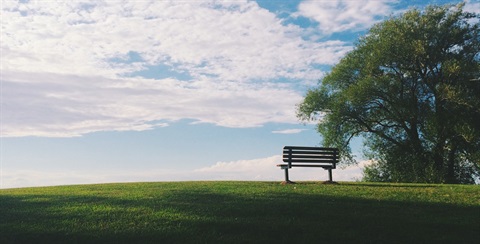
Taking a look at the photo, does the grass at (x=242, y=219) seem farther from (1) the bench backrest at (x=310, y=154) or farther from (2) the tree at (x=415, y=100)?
(2) the tree at (x=415, y=100)

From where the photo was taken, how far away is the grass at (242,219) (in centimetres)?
980

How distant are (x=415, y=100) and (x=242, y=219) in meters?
25.1

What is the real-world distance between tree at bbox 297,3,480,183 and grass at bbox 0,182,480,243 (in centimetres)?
1716

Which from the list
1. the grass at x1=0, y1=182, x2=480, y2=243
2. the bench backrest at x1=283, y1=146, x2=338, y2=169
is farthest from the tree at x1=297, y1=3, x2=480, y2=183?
the grass at x1=0, y1=182, x2=480, y2=243

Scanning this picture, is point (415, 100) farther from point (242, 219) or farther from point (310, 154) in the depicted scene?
point (242, 219)

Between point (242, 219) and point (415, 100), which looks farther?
point (415, 100)

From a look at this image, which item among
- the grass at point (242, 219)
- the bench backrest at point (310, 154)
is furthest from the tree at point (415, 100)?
the grass at point (242, 219)

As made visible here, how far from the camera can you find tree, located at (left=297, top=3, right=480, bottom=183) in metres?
30.6

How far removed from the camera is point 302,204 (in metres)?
13.1

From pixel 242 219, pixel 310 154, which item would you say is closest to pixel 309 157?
pixel 310 154

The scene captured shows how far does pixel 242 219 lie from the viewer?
1104 cm

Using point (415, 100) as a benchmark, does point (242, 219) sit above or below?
below

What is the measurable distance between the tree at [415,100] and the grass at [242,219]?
1716cm

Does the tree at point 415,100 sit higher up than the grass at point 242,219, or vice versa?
the tree at point 415,100
